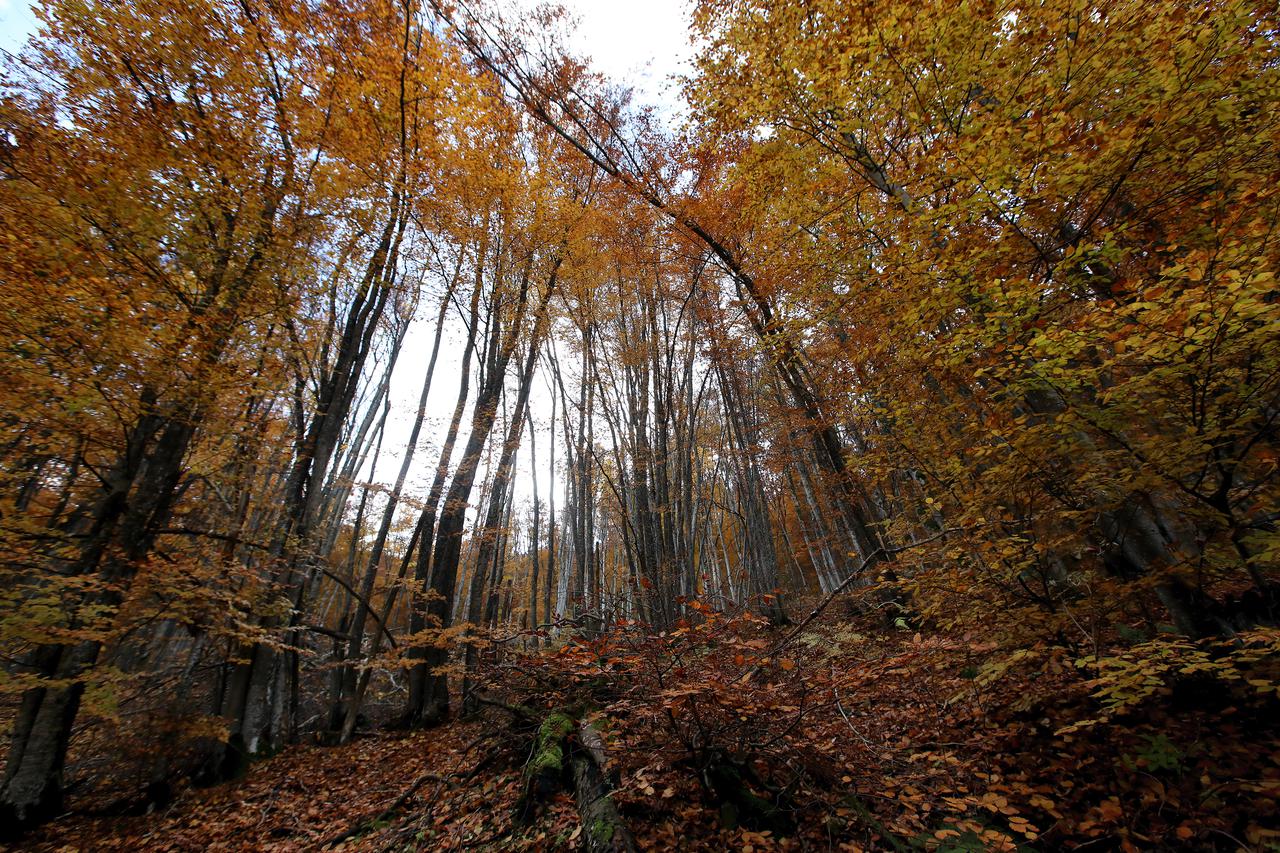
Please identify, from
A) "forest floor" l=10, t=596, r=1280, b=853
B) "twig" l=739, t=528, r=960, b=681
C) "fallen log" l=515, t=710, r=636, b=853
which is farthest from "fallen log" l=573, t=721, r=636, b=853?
"twig" l=739, t=528, r=960, b=681

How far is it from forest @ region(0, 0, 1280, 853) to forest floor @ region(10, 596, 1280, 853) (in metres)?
0.04

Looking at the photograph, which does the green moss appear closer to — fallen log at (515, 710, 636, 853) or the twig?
fallen log at (515, 710, 636, 853)

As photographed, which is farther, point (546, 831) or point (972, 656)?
point (972, 656)

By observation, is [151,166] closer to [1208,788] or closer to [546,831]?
[546,831]

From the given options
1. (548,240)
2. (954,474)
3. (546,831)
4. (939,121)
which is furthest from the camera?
(548,240)

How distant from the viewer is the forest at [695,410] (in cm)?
288

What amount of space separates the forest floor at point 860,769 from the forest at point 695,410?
4cm

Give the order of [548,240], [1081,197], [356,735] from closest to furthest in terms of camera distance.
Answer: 1. [1081,197]
2. [356,735]
3. [548,240]

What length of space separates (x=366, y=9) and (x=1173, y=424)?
36.9 ft

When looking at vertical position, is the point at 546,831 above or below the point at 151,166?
below

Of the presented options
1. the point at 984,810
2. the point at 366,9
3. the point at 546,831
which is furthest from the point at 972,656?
the point at 366,9

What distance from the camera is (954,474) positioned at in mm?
4133

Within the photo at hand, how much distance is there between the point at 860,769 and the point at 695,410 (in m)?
7.14

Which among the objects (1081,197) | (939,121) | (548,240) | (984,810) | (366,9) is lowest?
(984,810)
